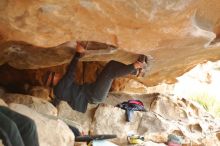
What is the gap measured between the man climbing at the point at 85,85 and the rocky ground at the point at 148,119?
14.7 inches

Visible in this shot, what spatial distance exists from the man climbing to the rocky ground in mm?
375

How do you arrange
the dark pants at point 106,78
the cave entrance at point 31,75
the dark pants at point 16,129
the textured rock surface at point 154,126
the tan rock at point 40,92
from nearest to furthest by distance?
the dark pants at point 16,129
the dark pants at point 106,78
the textured rock surface at point 154,126
the tan rock at point 40,92
the cave entrance at point 31,75

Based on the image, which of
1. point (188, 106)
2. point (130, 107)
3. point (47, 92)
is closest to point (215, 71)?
point (188, 106)

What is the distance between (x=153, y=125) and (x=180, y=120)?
97 cm

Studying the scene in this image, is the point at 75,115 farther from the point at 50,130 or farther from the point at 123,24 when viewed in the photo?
the point at 123,24

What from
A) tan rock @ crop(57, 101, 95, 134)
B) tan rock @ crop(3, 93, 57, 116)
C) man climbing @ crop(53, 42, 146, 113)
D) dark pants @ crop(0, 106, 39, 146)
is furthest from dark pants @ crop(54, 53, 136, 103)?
dark pants @ crop(0, 106, 39, 146)

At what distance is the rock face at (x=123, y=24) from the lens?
15.1ft

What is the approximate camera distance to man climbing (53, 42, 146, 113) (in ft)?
22.1

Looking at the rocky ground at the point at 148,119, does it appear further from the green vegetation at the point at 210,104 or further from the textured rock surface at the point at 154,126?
the green vegetation at the point at 210,104

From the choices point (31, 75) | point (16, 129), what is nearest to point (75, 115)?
point (31, 75)

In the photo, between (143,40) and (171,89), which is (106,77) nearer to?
(143,40)

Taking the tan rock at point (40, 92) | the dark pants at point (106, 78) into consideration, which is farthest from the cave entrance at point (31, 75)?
the dark pants at point (106, 78)

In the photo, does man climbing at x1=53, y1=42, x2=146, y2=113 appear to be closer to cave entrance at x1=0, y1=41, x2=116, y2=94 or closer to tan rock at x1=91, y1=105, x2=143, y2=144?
tan rock at x1=91, y1=105, x2=143, y2=144

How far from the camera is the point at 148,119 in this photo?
8.41 metres
